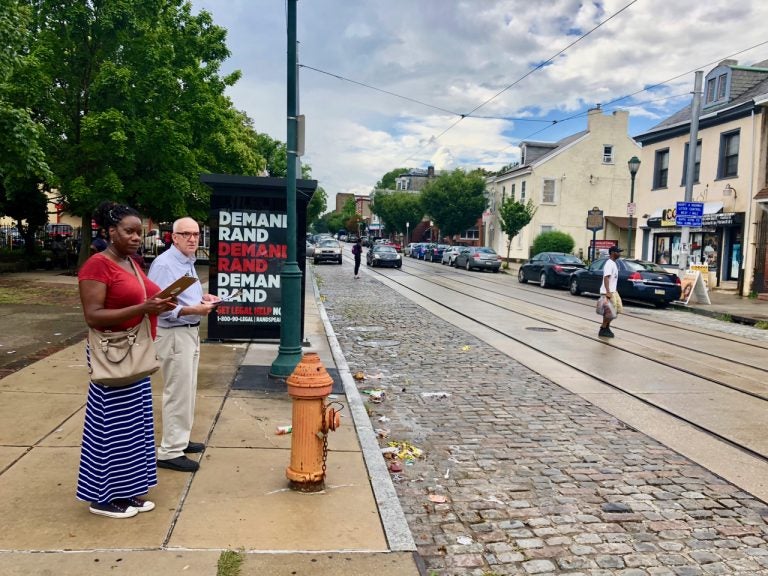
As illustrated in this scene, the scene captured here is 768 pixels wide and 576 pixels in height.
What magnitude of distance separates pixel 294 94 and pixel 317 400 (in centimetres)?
459

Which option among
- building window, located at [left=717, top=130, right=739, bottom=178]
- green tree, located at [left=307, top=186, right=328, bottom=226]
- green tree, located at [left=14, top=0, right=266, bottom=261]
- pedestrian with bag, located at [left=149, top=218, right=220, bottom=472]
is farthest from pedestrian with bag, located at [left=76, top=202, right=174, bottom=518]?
green tree, located at [left=307, top=186, right=328, bottom=226]

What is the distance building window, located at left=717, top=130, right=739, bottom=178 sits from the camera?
23.1 m

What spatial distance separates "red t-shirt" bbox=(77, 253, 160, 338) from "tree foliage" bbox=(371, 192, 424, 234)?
227ft

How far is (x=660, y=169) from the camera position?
28.1 meters

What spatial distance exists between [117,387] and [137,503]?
79 cm

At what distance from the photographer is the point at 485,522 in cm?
418

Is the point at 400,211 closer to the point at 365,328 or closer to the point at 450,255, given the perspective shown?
the point at 450,255

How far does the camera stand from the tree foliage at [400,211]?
7438cm

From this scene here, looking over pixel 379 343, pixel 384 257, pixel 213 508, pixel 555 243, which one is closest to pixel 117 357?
pixel 213 508

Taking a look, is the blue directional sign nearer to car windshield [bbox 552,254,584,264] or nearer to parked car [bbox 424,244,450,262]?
car windshield [bbox 552,254,584,264]

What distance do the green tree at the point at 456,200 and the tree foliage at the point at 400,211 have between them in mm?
18359

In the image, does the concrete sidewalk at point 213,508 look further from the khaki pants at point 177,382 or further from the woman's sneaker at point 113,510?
the khaki pants at point 177,382

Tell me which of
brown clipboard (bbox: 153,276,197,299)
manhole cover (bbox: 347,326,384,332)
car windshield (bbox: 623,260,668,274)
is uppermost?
brown clipboard (bbox: 153,276,197,299)

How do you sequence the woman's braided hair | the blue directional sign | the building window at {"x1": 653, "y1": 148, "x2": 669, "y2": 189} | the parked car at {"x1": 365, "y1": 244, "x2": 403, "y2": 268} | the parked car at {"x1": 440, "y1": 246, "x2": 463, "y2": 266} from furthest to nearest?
1. the parked car at {"x1": 440, "y1": 246, "x2": 463, "y2": 266}
2. the parked car at {"x1": 365, "y1": 244, "x2": 403, "y2": 268}
3. the building window at {"x1": 653, "y1": 148, "x2": 669, "y2": 189}
4. the blue directional sign
5. the woman's braided hair
